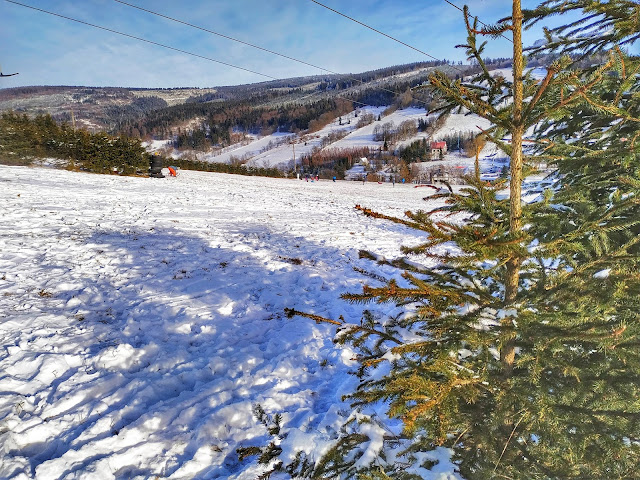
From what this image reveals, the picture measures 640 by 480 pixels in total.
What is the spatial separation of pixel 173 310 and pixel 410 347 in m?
5.05

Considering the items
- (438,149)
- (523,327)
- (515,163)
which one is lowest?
(523,327)

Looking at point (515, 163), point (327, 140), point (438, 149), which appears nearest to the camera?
point (515, 163)

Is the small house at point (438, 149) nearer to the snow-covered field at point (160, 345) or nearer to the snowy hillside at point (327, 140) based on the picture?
the snowy hillside at point (327, 140)

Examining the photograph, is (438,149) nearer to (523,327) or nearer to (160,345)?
(160,345)

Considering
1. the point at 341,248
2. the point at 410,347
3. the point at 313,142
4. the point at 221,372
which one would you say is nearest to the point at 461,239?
the point at 410,347

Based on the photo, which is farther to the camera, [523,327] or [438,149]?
[438,149]

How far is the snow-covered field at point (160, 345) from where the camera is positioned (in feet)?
11.1

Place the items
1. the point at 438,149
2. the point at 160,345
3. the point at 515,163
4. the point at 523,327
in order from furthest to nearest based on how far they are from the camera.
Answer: the point at 438,149
the point at 160,345
the point at 515,163
the point at 523,327

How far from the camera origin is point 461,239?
1905mm

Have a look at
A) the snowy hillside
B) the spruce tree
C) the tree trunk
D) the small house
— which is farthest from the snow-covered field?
the snowy hillside

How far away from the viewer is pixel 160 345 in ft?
16.3

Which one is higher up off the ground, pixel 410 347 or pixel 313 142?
pixel 313 142

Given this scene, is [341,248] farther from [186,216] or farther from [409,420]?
[409,420]

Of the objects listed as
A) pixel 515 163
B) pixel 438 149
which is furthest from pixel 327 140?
pixel 515 163
